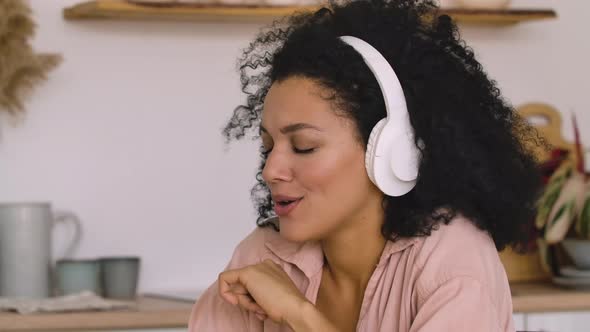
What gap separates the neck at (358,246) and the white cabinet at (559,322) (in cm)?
103

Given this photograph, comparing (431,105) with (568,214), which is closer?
(431,105)

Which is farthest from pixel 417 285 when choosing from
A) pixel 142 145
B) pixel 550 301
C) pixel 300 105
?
pixel 142 145

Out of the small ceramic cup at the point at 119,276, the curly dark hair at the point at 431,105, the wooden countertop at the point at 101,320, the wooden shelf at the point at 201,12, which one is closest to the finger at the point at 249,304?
the curly dark hair at the point at 431,105

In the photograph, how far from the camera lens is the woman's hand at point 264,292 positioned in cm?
143

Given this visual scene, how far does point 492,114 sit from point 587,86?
1.63 metres

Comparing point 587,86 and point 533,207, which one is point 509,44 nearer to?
point 587,86

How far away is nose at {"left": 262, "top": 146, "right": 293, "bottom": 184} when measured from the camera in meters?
1.44

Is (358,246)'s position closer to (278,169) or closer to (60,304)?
(278,169)

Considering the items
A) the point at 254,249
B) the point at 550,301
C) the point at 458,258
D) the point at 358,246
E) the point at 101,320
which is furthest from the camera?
the point at 550,301

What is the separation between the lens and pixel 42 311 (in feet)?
7.42

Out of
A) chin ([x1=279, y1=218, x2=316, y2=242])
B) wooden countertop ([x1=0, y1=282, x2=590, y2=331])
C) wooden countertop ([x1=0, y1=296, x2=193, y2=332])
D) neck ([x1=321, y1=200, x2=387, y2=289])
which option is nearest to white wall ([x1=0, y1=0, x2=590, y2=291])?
wooden countertop ([x1=0, y1=282, x2=590, y2=331])

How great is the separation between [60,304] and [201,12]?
31.9 inches

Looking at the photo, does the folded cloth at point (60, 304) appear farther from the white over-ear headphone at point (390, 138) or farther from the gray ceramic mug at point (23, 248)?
the white over-ear headphone at point (390, 138)

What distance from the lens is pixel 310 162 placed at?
4.72 feet
